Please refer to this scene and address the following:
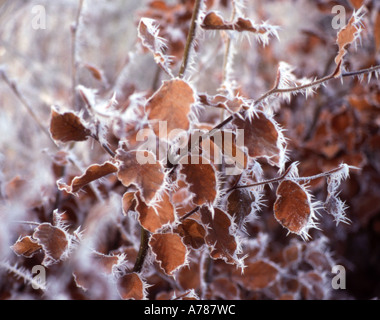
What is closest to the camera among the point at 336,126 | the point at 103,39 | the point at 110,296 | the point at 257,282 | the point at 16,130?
the point at 110,296

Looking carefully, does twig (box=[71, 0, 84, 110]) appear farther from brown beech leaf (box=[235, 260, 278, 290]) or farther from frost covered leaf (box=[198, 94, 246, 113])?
brown beech leaf (box=[235, 260, 278, 290])

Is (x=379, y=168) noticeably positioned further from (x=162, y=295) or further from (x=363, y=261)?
(x=162, y=295)

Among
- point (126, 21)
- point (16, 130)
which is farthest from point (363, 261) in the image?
point (126, 21)

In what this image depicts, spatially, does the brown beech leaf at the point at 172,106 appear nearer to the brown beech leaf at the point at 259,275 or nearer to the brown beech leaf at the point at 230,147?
the brown beech leaf at the point at 230,147

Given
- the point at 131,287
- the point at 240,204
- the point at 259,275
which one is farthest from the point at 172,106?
the point at 259,275

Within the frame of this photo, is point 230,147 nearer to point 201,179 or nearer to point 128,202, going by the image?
point 201,179

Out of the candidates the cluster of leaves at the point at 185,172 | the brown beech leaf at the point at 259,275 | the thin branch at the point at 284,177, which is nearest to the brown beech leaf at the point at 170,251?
the cluster of leaves at the point at 185,172
